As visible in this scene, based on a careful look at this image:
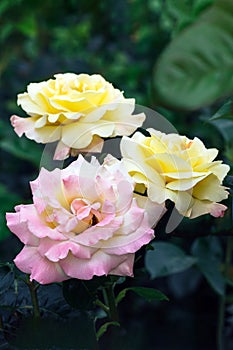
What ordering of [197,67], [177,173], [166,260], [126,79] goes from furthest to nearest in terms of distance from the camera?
1. [126,79]
2. [166,260]
3. [177,173]
4. [197,67]

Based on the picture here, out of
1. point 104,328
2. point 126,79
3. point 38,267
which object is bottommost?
point 126,79

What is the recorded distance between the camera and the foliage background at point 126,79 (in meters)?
1.81

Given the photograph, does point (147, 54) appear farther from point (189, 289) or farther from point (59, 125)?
point (59, 125)

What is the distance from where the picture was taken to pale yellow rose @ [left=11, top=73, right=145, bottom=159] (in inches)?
32.0

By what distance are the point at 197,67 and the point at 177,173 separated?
14cm

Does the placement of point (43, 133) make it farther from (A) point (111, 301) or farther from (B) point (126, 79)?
(B) point (126, 79)

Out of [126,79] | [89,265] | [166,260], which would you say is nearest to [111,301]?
[89,265]

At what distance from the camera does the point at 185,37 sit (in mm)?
625

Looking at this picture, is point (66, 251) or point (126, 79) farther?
point (126, 79)

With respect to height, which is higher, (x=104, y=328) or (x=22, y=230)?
(x=22, y=230)

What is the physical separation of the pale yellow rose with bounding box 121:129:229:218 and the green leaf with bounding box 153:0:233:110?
133 millimetres

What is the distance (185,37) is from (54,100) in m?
0.24

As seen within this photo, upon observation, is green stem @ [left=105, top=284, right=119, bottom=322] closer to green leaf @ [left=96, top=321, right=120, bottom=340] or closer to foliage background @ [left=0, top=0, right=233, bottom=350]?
green leaf @ [left=96, top=321, right=120, bottom=340]

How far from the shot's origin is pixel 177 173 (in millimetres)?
729
